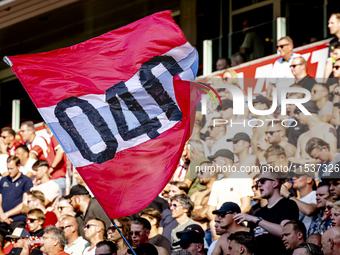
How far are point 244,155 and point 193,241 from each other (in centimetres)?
171

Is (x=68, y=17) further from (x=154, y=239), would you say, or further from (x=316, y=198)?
(x=316, y=198)

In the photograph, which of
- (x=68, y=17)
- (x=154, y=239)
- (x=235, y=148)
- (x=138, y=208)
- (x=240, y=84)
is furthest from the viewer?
(x=68, y=17)

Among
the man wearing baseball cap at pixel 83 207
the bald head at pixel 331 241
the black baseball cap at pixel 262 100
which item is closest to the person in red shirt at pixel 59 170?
the man wearing baseball cap at pixel 83 207

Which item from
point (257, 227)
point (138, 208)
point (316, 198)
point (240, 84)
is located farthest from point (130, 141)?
point (240, 84)

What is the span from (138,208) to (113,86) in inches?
53.9

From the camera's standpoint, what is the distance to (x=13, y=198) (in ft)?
33.8

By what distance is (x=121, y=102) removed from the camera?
6141 mm

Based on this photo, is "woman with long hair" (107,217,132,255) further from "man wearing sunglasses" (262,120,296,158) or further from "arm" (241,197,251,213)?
"man wearing sunglasses" (262,120,296,158)

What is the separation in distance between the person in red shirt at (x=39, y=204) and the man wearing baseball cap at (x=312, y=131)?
4018 mm

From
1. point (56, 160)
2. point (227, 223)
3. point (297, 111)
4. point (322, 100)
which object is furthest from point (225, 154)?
point (56, 160)

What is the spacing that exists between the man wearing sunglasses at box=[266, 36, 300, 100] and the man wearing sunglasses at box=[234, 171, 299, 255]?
106 inches

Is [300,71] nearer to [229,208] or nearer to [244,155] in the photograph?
[244,155]

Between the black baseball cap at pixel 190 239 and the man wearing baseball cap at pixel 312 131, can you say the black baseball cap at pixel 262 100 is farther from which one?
the black baseball cap at pixel 190 239

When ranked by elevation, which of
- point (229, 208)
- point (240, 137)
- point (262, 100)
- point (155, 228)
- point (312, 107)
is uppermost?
point (312, 107)
